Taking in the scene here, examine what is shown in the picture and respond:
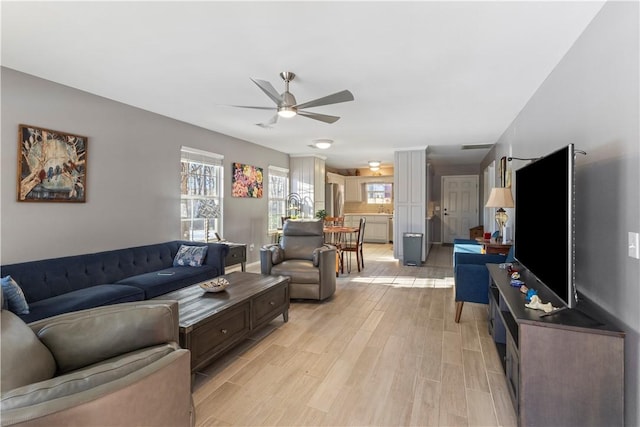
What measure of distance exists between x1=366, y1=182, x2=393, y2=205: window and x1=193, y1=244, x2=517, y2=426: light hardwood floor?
6.76 m

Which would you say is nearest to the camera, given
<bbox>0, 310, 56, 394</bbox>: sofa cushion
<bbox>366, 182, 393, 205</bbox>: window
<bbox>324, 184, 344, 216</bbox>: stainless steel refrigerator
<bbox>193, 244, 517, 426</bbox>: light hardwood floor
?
<bbox>0, 310, 56, 394</bbox>: sofa cushion

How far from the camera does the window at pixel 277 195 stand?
7.11m

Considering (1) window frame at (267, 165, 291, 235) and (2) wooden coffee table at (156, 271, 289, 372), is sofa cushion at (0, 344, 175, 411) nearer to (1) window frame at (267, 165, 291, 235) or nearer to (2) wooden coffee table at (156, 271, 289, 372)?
(2) wooden coffee table at (156, 271, 289, 372)

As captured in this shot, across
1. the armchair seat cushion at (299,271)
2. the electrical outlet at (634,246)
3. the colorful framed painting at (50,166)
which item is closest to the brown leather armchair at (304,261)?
the armchair seat cushion at (299,271)

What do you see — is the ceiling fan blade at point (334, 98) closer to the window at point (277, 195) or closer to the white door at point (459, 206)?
the window at point (277, 195)

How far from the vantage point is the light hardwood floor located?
6.31ft

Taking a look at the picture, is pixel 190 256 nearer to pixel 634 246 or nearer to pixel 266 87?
pixel 266 87

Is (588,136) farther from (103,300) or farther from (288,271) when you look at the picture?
(103,300)

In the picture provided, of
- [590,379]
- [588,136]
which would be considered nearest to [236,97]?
[588,136]

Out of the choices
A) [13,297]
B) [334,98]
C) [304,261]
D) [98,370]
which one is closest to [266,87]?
[334,98]

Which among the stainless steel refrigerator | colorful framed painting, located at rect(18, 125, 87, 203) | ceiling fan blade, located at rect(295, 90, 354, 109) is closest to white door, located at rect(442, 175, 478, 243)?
the stainless steel refrigerator

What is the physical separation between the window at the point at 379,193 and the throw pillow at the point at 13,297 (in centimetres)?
923

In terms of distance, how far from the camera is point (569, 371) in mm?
1582

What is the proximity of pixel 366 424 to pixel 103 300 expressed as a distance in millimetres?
2397
